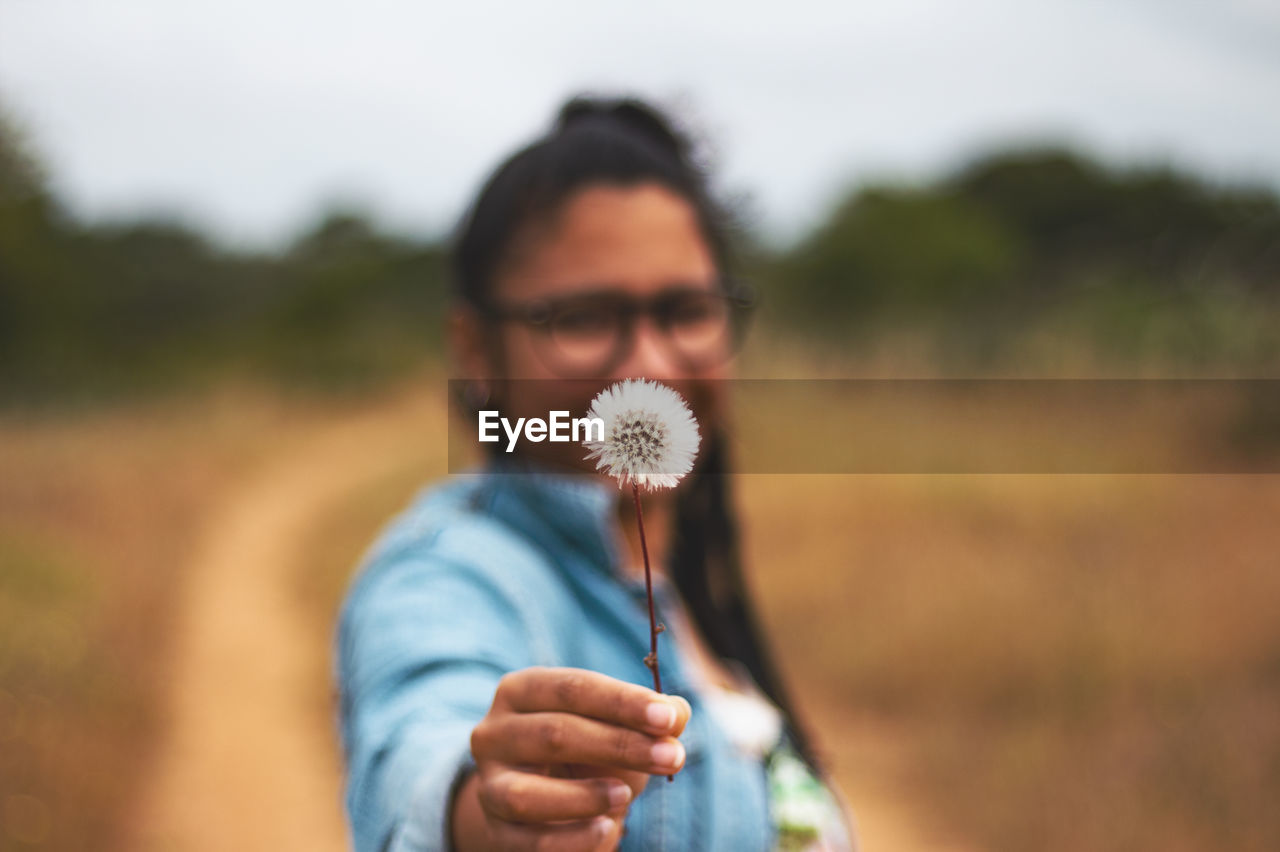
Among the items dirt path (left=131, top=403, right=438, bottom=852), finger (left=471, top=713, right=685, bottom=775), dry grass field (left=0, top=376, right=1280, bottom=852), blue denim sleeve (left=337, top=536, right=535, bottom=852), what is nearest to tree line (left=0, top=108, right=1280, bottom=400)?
dry grass field (left=0, top=376, right=1280, bottom=852)

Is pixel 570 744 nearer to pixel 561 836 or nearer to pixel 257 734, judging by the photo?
pixel 561 836

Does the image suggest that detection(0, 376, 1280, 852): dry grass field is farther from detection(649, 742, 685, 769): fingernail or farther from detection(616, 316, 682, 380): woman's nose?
detection(649, 742, 685, 769): fingernail

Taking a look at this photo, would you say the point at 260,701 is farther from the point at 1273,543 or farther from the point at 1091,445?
the point at 1091,445

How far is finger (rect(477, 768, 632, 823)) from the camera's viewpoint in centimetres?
57

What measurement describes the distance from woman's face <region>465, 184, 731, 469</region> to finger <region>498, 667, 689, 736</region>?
0.54 metres

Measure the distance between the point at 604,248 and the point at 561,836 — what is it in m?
0.85

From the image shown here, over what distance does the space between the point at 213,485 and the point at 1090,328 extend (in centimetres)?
1075

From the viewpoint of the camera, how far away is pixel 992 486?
22.3 feet

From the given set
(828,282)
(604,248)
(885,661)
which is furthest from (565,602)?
(828,282)

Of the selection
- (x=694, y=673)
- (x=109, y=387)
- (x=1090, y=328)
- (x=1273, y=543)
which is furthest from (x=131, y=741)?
Result: (x=109, y=387)

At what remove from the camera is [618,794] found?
57 cm

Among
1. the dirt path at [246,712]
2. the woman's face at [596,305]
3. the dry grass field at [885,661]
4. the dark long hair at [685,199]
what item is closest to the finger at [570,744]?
the woman's face at [596,305]

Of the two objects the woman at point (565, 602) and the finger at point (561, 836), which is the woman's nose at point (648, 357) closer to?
the woman at point (565, 602)

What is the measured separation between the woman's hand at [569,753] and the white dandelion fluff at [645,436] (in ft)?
0.39
